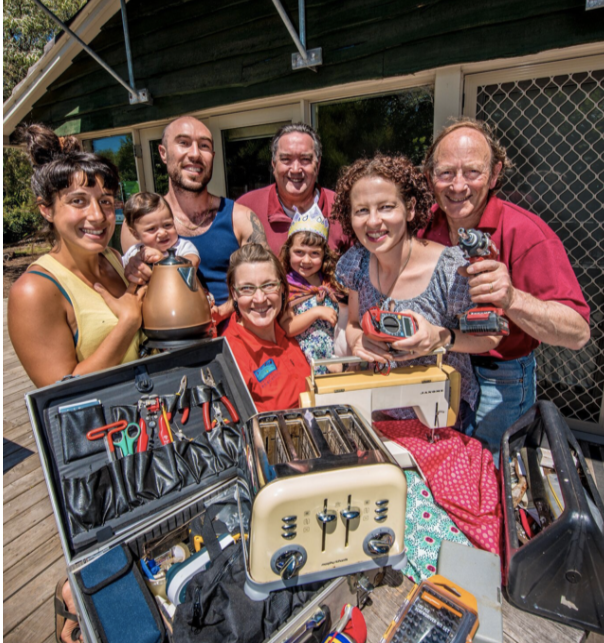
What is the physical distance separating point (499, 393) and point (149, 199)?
1.86m

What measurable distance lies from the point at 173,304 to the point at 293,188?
1.34 metres

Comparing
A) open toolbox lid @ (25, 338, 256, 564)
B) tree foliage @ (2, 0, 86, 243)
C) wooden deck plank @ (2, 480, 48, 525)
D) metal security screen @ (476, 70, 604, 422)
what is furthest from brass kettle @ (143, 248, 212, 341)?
tree foliage @ (2, 0, 86, 243)

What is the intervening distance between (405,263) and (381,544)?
1.07m

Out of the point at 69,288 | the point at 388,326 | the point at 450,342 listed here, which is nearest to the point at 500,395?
the point at 450,342

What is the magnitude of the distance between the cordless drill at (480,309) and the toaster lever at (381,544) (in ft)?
2.13

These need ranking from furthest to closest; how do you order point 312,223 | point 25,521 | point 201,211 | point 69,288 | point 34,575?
point 25,521
point 201,211
point 312,223
point 34,575
point 69,288

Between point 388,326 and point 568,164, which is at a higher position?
point 568,164

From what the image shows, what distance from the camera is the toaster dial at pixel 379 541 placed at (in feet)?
3.03

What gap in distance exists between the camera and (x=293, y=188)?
2.38 m

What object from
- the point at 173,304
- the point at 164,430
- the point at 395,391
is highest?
the point at 173,304

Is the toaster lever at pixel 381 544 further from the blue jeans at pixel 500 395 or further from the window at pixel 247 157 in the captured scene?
the window at pixel 247 157

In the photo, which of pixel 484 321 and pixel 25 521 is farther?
pixel 25 521

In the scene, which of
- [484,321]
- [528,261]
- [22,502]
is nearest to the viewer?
[484,321]

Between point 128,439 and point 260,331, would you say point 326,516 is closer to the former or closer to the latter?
point 128,439
